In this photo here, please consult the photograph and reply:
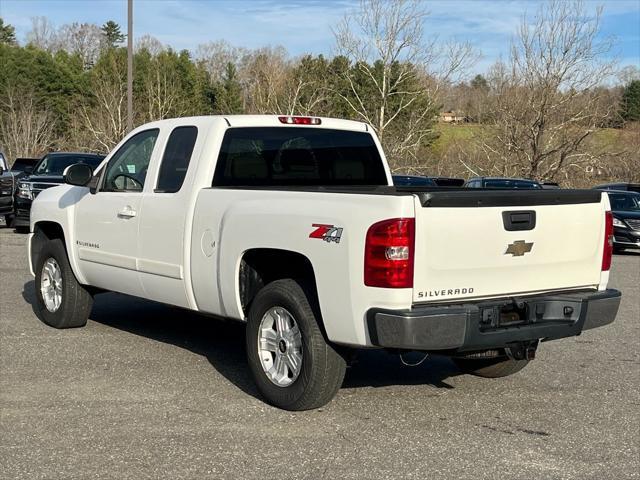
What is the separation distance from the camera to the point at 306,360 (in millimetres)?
5301

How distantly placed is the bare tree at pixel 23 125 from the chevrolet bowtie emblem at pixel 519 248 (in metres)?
44.7

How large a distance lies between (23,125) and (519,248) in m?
46.1

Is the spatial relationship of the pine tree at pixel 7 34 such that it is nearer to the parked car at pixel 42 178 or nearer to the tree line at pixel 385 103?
the tree line at pixel 385 103

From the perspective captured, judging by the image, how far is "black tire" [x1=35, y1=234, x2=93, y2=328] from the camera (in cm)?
795

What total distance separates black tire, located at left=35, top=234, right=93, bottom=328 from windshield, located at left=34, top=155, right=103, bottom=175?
10.8m

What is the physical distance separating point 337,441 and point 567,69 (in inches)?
1204

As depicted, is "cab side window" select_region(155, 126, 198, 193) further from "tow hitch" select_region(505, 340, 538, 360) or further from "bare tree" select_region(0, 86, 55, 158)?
"bare tree" select_region(0, 86, 55, 158)

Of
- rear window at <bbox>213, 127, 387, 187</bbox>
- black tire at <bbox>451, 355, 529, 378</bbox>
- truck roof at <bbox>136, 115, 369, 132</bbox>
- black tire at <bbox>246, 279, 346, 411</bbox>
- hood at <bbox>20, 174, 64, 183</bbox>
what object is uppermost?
truck roof at <bbox>136, 115, 369, 132</bbox>

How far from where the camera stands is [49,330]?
806 centimetres

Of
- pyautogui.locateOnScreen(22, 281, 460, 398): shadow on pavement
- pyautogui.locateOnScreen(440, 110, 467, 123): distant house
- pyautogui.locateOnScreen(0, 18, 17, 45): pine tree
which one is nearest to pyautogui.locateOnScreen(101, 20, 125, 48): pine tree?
pyautogui.locateOnScreen(0, 18, 17, 45): pine tree

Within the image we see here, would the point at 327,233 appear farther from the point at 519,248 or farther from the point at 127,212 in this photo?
the point at 127,212

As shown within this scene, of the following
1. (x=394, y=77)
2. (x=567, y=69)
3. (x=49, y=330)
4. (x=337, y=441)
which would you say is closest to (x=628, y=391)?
(x=337, y=441)

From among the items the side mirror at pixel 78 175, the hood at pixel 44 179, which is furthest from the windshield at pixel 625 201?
the side mirror at pixel 78 175

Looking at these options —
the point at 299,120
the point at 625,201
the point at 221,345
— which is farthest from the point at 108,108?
the point at 299,120
